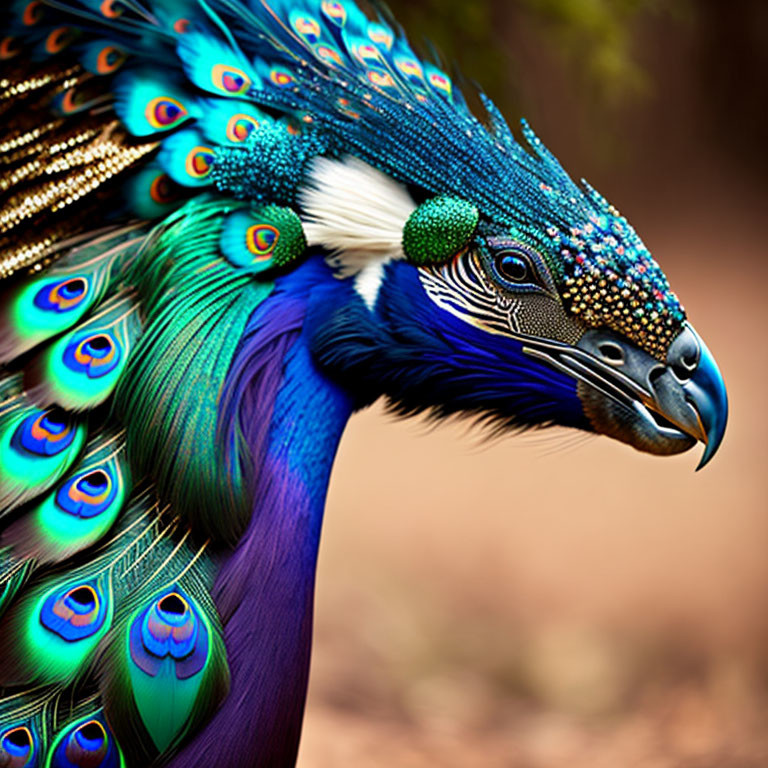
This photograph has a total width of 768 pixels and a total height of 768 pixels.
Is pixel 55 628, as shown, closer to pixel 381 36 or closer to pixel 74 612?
pixel 74 612

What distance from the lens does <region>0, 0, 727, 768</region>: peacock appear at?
1.84 meters

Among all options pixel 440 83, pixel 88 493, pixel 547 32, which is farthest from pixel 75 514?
pixel 547 32

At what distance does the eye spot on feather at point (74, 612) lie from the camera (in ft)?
5.73

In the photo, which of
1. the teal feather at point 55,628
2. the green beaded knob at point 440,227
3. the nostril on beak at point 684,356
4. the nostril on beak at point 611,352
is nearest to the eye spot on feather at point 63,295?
the teal feather at point 55,628

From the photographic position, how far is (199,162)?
75.0 inches

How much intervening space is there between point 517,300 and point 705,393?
386mm

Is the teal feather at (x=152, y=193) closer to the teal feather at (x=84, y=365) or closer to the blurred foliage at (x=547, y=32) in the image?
the teal feather at (x=84, y=365)

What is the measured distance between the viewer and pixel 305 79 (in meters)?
1.94

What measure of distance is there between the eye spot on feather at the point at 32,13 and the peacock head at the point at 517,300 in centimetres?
59

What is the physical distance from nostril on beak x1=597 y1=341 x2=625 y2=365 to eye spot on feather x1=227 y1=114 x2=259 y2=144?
760 millimetres

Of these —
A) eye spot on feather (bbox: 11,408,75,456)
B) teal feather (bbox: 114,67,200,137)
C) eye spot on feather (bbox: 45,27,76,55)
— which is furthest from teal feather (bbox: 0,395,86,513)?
eye spot on feather (bbox: 45,27,76,55)

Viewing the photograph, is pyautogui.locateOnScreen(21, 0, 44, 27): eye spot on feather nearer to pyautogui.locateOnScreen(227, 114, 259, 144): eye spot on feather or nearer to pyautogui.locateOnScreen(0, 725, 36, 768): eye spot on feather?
pyautogui.locateOnScreen(227, 114, 259, 144): eye spot on feather

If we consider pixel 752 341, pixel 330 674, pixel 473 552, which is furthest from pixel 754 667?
pixel 752 341

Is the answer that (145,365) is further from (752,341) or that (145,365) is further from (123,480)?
(752,341)
